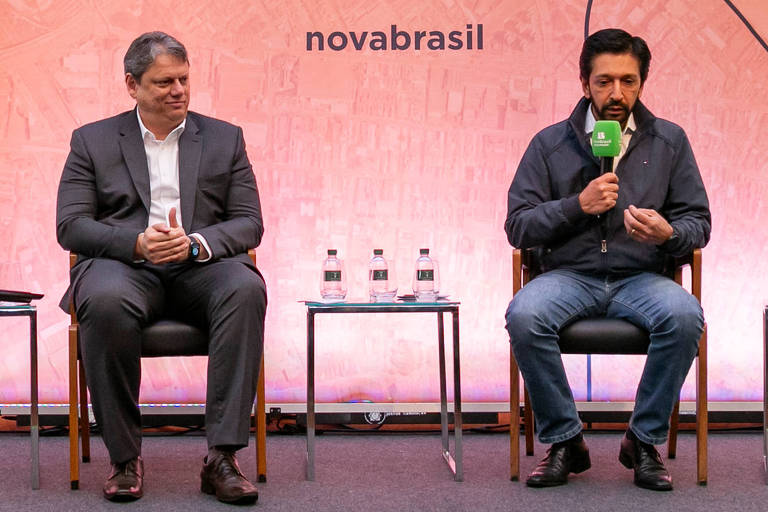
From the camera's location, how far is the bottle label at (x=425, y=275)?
3.21 metres

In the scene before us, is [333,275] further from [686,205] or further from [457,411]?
[686,205]

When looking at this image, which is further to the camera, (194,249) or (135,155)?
(135,155)

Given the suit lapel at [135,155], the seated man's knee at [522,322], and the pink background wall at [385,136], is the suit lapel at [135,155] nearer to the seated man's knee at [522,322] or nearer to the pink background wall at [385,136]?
the pink background wall at [385,136]

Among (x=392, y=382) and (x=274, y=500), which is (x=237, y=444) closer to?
(x=274, y=500)

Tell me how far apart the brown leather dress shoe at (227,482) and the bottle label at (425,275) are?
94cm

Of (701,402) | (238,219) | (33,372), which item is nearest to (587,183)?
(701,402)

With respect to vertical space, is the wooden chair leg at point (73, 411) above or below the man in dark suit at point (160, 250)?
below

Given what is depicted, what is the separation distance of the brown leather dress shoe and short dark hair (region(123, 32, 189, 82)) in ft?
4.01

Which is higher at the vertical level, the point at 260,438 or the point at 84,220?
the point at 84,220

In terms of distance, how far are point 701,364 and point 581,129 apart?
84 centimetres

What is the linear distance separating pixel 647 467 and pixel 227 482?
47.4 inches

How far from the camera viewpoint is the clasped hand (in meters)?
2.71

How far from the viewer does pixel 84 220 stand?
282cm

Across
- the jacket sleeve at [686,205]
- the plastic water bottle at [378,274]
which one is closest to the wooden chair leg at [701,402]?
the jacket sleeve at [686,205]
